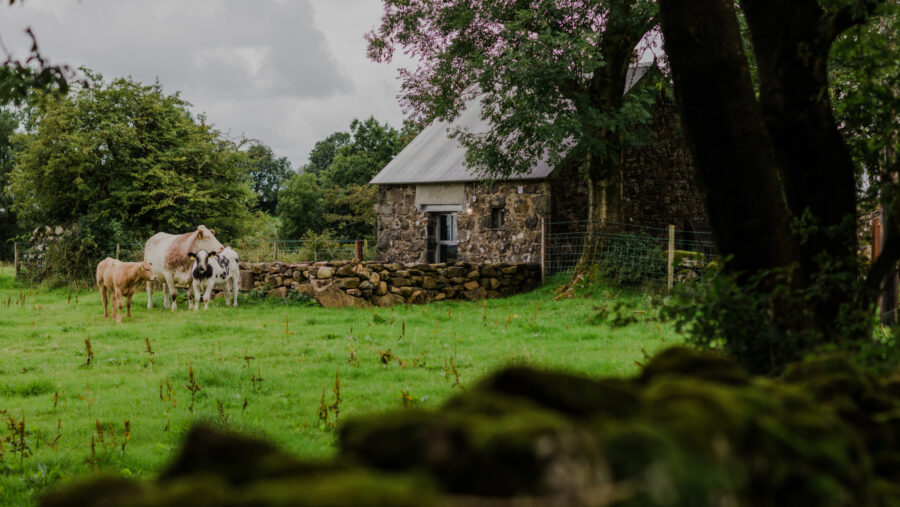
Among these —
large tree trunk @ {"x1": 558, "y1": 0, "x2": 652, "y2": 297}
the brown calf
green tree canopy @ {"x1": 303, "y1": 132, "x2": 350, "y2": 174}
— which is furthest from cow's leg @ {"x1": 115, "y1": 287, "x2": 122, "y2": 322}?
green tree canopy @ {"x1": 303, "y1": 132, "x2": 350, "y2": 174}

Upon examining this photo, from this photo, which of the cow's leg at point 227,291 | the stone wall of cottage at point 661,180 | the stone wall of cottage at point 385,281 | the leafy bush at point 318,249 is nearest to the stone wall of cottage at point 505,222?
the stone wall of cottage at point 385,281

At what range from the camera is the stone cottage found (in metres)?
20.9

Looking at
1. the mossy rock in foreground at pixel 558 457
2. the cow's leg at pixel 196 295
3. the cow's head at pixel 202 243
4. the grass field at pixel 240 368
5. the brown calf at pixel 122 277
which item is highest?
the cow's head at pixel 202 243

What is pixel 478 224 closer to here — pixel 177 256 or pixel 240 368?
pixel 177 256

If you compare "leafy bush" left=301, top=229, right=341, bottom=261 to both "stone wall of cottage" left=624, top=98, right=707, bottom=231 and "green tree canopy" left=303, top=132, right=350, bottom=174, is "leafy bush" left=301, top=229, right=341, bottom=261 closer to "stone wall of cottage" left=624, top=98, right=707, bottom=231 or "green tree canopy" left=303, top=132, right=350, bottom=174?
"stone wall of cottage" left=624, top=98, right=707, bottom=231

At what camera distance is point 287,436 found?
5898 mm

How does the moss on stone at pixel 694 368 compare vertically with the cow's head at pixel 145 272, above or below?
above

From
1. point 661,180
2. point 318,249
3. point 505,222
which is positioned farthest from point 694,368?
point 318,249

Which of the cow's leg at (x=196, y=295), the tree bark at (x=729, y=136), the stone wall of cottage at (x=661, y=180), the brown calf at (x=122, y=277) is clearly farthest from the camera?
the stone wall of cottage at (x=661, y=180)

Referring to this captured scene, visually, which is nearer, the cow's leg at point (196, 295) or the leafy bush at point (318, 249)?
the cow's leg at point (196, 295)

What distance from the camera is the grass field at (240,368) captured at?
5.65m

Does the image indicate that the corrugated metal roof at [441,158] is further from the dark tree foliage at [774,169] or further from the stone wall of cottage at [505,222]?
the dark tree foliage at [774,169]

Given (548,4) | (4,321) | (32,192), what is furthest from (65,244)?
(548,4)

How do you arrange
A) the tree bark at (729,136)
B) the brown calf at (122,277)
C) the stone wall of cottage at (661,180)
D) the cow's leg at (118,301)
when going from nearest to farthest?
the tree bark at (729,136) < the cow's leg at (118,301) < the brown calf at (122,277) < the stone wall of cottage at (661,180)
